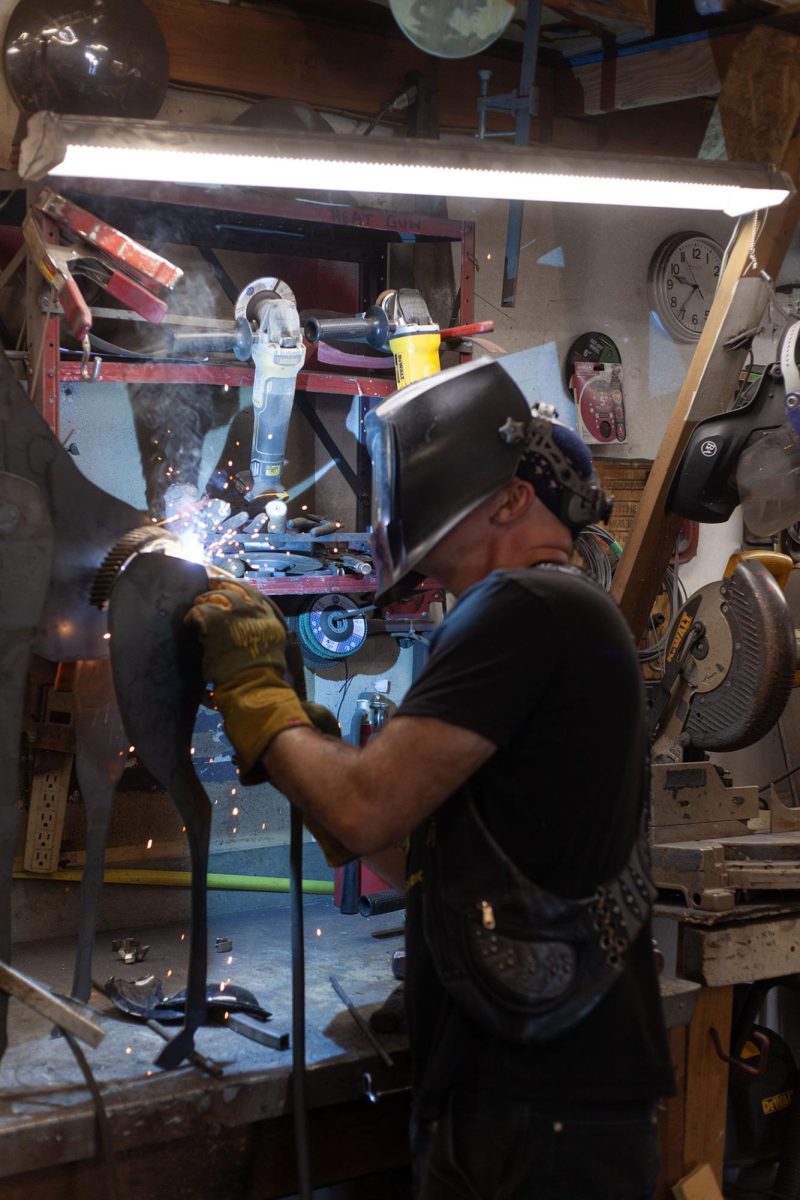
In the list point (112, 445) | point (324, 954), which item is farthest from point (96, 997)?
point (112, 445)

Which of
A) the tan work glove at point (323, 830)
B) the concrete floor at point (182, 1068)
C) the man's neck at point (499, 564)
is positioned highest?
the man's neck at point (499, 564)

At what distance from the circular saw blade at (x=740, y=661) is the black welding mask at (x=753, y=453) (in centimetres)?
20

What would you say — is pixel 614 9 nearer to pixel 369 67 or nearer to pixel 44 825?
pixel 369 67

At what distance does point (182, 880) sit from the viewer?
338 cm

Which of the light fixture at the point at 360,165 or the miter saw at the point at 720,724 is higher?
the light fixture at the point at 360,165

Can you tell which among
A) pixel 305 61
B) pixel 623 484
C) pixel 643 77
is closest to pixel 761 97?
pixel 643 77

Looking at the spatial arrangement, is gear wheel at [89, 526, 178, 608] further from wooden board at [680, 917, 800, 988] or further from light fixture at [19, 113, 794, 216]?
wooden board at [680, 917, 800, 988]

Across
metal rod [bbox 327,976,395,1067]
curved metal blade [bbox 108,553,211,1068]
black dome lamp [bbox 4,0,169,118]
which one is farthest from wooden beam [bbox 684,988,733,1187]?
black dome lamp [bbox 4,0,169,118]

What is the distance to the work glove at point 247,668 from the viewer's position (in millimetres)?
1691

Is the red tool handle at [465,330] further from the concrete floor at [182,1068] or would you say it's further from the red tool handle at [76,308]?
the concrete floor at [182,1068]

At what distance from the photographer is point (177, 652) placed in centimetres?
194

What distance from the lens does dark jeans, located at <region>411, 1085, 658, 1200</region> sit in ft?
5.24

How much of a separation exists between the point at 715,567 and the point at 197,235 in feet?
8.46

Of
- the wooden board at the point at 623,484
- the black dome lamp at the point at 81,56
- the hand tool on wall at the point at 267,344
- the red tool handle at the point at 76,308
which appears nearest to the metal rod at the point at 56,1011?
the red tool handle at the point at 76,308
